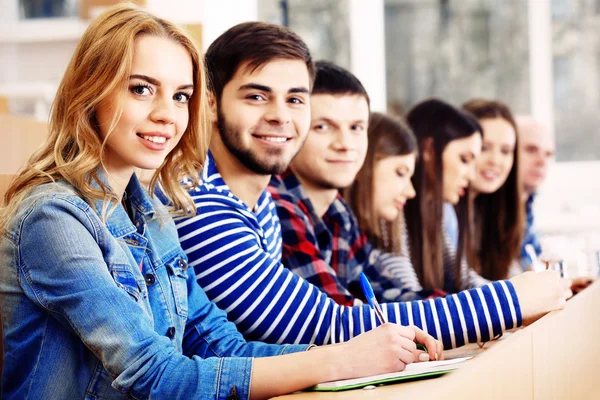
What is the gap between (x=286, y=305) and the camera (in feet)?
3.58

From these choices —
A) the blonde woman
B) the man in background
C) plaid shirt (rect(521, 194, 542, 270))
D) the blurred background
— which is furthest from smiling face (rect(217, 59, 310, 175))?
the blurred background

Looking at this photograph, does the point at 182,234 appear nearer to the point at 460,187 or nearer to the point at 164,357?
the point at 164,357

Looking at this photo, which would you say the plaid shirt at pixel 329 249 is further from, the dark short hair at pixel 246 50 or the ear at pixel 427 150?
the ear at pixel 427 150

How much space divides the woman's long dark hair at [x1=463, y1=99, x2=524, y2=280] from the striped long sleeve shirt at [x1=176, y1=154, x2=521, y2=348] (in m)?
1.22

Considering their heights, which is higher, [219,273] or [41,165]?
[41,165]

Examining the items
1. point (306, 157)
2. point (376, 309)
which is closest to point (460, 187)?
point (306, 157)

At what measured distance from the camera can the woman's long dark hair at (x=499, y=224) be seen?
2.33 m

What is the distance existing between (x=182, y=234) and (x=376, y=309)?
29cm

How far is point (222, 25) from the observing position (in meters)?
2.56

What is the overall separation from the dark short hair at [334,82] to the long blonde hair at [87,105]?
1.56 ft

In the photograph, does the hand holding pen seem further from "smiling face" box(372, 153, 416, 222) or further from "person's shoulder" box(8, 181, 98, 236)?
"smiling face" box(372, 153, 416, 222)

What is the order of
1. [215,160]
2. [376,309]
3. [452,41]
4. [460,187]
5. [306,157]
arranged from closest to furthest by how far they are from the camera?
[376,309] → [215,160] → [306,157] → [460,187] → [452,41]

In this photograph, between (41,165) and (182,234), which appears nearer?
(41,165)

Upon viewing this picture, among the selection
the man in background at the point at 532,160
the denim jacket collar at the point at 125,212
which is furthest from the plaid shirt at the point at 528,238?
the denim jacket collar at the point at 125,212
